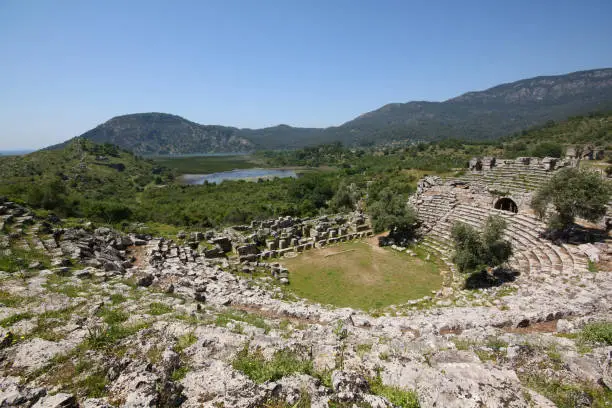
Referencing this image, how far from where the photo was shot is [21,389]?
15.5 feet

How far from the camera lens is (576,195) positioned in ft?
52.8

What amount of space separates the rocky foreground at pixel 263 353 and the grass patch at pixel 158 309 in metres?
0.08

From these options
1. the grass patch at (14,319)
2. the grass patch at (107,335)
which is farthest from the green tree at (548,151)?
the grass patch at (14,319)

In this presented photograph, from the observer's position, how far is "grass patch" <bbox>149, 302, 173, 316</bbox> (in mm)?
8336

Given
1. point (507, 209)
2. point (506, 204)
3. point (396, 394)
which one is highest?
point (396, 394)

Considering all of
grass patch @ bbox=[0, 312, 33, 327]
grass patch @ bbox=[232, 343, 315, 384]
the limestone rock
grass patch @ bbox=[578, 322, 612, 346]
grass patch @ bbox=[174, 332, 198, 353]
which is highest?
grass patch @ bbox=[0, 312, 33, 327]

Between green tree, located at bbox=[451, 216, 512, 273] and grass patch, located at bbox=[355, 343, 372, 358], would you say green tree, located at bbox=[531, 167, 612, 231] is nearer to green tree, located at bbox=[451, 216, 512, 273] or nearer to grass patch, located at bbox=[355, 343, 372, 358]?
green tree, located at bbox=[451, 216, 512, 273]

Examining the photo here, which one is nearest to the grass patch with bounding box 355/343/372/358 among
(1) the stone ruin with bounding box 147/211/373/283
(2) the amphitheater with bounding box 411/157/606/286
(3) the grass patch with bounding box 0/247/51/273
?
(1) the stone ruin with bounding box 147/211/373/283

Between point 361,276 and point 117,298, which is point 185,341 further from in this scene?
point 361,276

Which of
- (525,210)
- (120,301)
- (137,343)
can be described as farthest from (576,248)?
(120,301)

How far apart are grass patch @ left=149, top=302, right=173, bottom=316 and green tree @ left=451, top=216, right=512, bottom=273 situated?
1606cm

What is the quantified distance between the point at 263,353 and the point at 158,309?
14.2ft

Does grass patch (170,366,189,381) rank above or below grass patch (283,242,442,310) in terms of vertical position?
above

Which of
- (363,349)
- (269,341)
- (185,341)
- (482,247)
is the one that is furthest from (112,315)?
(482,247)
